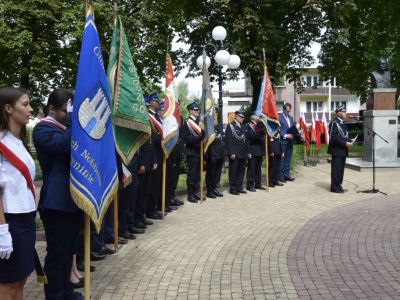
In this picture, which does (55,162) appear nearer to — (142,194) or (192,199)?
(142,194)

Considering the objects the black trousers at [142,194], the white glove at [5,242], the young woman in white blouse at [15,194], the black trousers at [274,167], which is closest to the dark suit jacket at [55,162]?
the young woman in white blouse at [15,194]

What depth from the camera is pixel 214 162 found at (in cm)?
1220

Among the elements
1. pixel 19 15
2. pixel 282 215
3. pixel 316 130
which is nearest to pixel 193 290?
pixel 282 215

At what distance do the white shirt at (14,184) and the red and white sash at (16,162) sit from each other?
0.06 feet

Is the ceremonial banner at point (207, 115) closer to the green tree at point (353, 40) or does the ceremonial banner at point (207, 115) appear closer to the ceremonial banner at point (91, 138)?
the ceremonial banner at point (91, 138)

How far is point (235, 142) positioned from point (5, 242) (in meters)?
9.34

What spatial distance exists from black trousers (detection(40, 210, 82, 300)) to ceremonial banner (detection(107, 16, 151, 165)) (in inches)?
72.0

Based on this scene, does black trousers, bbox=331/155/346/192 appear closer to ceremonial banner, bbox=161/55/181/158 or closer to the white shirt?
ceremonial banner, bbox=161/55/181/158

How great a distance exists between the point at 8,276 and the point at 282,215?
22.1 ft

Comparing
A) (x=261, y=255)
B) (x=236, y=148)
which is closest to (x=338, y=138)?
(x=236, y=148)

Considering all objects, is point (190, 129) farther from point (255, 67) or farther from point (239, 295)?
point (255, 67)

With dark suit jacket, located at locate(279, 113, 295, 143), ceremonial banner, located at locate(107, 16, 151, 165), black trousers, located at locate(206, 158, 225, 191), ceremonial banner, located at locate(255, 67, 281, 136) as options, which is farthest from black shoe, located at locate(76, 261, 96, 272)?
dark suit jacket, located at locate(279, 113, 295, 143)

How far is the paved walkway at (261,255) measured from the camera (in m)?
5.43

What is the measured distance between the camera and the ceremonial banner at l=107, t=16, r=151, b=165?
6.12 m
